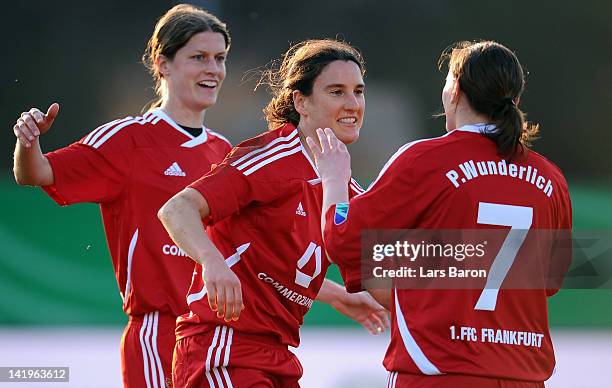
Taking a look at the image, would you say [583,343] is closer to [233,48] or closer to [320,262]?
[233,48]

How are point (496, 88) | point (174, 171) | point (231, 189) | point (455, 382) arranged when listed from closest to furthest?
A: point (455, 382)
point (496, 88)
point (231, 189)
point (174, 171)

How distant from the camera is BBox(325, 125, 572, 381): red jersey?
9.13ft

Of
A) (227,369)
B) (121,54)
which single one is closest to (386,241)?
(227,369)

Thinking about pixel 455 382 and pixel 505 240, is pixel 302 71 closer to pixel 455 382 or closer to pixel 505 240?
pixel 505 240

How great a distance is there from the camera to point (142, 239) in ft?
13.0

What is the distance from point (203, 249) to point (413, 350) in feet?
2.40

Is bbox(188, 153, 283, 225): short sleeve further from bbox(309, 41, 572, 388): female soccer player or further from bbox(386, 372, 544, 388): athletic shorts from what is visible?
bbox(386, 372, 544, 388): athletic shorts

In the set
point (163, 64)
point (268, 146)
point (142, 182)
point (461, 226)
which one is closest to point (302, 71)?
point (268, 146)

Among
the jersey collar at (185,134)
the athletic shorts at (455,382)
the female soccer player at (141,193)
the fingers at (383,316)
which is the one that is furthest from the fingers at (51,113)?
the athletic shorts at (455,382)

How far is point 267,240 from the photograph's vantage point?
11.0 feet

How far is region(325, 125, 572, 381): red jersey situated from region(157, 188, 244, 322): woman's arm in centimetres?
34

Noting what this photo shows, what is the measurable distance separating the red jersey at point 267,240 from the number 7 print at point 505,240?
0.79 m

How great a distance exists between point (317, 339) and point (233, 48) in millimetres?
2651

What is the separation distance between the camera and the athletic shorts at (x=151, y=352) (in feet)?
12.7
